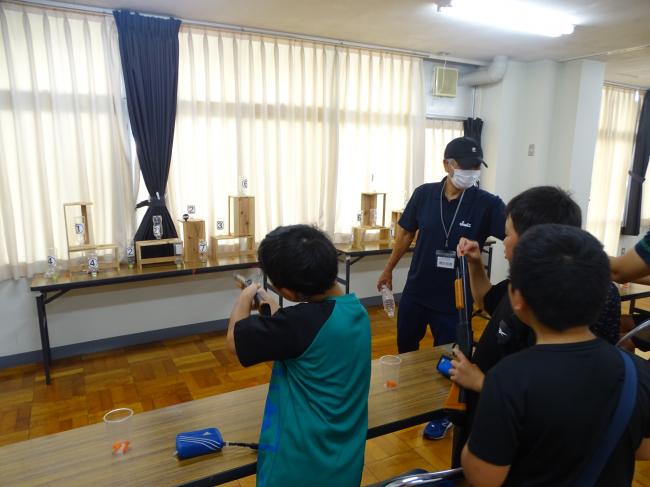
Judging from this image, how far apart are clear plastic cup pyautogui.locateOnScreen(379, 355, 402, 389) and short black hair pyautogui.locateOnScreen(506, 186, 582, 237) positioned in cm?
66

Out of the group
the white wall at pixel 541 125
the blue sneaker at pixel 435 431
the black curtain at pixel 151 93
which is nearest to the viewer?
the blue sneaker at pixel 435 431

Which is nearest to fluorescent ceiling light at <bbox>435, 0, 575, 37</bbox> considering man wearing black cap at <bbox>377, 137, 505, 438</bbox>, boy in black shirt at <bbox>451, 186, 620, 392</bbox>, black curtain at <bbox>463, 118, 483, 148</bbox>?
black curtain at <bbox>463, 118, 483, 148</bbox>

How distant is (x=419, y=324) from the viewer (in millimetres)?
2225

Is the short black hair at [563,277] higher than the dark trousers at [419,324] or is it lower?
higher

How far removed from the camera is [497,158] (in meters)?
4.81

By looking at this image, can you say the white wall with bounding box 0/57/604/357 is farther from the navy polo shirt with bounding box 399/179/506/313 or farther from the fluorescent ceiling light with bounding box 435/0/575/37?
the navy polo shirt with bounding box 399/179/506/313

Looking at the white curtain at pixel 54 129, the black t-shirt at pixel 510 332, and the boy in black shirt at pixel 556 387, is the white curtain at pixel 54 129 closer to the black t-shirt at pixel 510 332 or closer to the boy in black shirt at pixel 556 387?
the black t-shirt at pixel 510 332

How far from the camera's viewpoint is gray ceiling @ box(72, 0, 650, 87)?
3.02m

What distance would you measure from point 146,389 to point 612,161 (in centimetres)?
636

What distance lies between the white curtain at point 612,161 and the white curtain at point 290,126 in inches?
122

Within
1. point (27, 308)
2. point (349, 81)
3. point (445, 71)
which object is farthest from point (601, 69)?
point (27, 308)

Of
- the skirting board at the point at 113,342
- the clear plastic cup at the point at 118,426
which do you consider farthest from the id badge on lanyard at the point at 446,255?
the skirting board at the point at 113,342

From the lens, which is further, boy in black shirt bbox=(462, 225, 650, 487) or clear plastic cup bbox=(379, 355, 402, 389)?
clear plastic cup bbox=(379, 355, 402, 389)

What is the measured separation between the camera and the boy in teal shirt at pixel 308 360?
0.98 m
